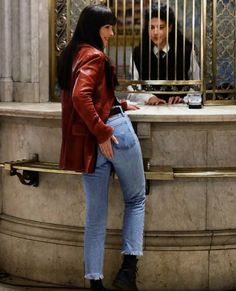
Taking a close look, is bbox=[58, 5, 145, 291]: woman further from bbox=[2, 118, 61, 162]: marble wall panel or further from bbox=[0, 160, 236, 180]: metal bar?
bbox=[2, 118, 61, 162]: marble wall panel

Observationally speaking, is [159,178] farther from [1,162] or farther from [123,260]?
[1,162]

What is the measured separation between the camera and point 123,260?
4539mm

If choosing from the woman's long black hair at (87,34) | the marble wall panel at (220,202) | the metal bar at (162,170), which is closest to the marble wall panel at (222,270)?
the marble wall panel at (220,202)

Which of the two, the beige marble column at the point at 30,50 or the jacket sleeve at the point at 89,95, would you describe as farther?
the beige marble column at the point at 30,50

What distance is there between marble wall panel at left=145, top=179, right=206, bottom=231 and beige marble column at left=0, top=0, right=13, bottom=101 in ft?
5.15

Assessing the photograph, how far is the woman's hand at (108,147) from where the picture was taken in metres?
4.12

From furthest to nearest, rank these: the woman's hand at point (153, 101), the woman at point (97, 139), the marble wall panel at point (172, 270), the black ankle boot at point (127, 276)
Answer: the woman's hand at point (153, 101), the marble wall panel at point (172, 270), the black ankle boot at point (127, 276), the woman at point (97, 139)

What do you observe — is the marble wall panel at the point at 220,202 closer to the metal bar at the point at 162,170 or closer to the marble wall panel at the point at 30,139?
the metal bar at the point at 162,170

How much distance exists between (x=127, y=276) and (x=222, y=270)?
2.69ft

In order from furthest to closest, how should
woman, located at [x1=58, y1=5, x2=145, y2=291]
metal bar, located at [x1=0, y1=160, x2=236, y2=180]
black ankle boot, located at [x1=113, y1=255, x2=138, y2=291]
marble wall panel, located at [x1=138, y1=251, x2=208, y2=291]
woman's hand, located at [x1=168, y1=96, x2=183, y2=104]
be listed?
1. woman's hand, located at [x1=168, y1=96, x2=183, y2=104]
2. marble wall panel, located at [x1=138, y1=251, x2=208, y2=291]
3. metal bar, located at [x1=0, y1=160, x2=236, y2=180]
4. black ankle boot, located at [x1=113, y1=255, x2=138, y2=291]
5. woman, located at [x1=58, y1=5, x2=145, y2=291]

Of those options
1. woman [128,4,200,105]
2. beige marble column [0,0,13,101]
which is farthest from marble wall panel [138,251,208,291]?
beige marble column [0,0,13,101]

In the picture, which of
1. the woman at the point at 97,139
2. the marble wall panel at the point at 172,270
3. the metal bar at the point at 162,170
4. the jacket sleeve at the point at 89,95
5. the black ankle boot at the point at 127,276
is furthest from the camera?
the marble wall panel at the point at 172,270

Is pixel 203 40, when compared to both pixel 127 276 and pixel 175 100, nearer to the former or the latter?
pixel 175 100

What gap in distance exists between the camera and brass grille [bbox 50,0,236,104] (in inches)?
209
